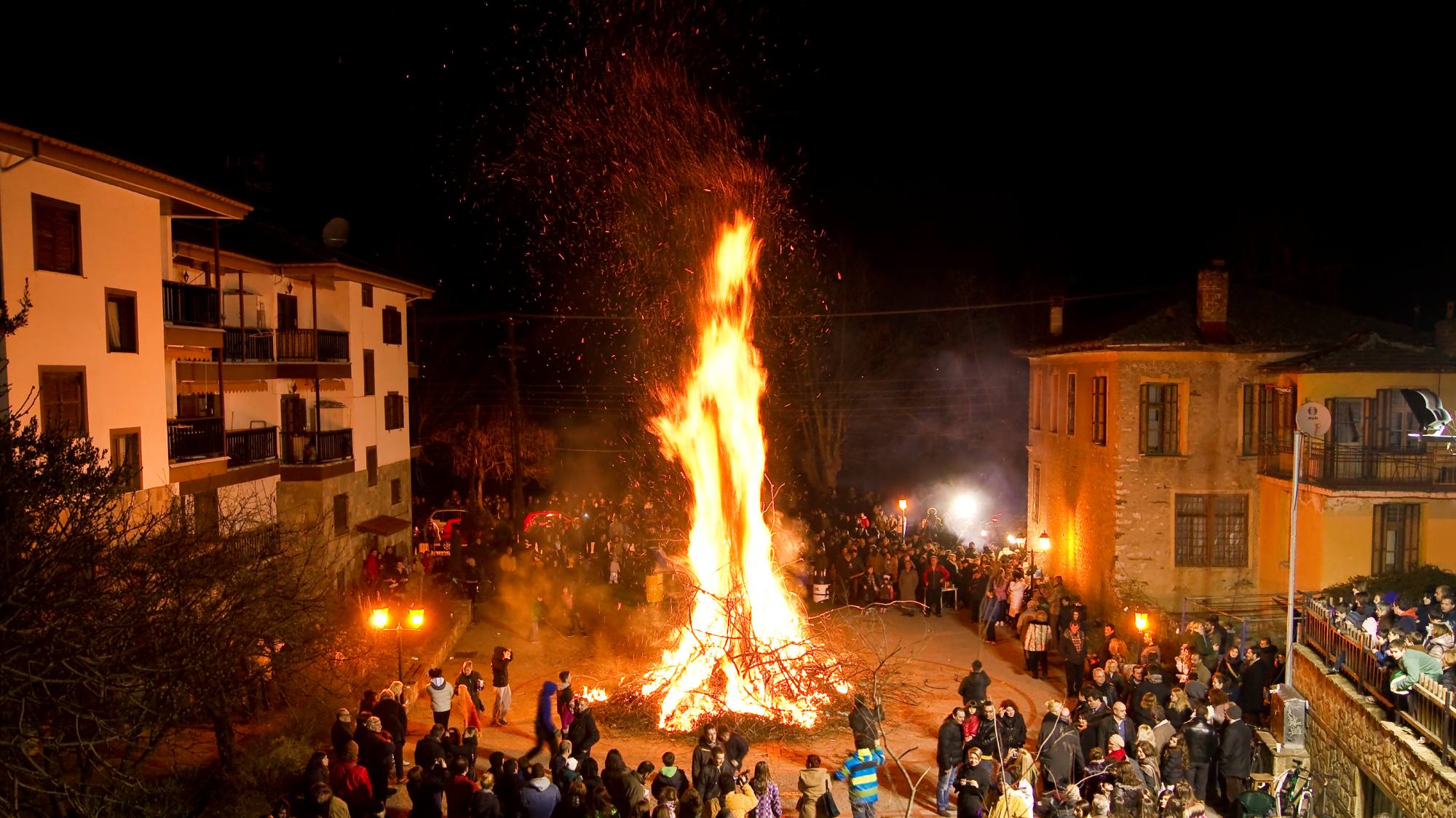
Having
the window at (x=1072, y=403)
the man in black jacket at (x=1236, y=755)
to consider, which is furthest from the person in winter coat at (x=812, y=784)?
the window at (x=1072, y=403)

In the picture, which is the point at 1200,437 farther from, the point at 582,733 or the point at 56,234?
the point at 56,234

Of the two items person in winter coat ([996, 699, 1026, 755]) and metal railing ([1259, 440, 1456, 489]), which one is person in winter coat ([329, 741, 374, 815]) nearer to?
person in winter coat ([996, 699, 1026, 755])

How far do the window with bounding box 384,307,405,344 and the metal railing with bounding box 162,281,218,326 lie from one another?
35.6 feet

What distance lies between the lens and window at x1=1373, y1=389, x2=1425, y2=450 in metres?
23.4

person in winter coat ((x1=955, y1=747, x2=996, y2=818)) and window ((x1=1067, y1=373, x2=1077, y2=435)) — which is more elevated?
window ((x1=1067, y1=373, x2=1077, y2=435))

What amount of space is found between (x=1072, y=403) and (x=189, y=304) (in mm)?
21286

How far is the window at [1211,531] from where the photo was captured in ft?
84.4

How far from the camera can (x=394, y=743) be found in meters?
15.5

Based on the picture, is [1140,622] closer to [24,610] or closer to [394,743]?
[394,743]

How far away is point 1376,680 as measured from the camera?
13820mm

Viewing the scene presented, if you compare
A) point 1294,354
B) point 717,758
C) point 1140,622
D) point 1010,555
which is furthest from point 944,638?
point 717,758

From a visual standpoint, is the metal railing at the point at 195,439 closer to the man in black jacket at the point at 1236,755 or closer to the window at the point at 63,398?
the window at the point at 63,398

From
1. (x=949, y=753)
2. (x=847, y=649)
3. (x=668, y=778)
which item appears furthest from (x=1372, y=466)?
(x=668, y=778)

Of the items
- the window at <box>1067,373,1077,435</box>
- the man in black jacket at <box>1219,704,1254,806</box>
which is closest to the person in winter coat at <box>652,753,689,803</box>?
the man in black jacket at <box>1219,704,1254,806</box>
